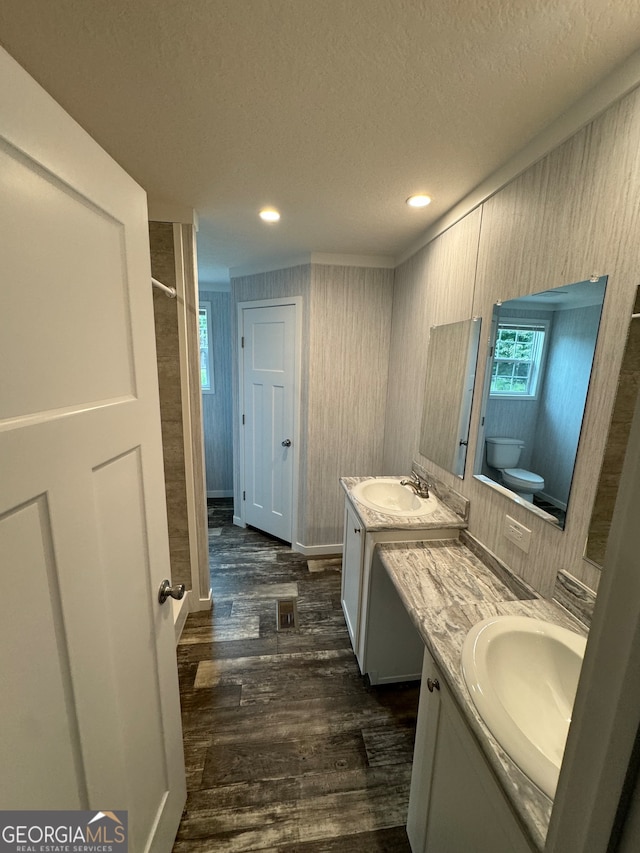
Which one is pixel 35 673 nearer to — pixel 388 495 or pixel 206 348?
pixel 388 495

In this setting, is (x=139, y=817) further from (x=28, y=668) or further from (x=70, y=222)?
(x=70, y=222)

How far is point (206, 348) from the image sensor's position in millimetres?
3791

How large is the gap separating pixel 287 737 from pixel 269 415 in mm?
2065

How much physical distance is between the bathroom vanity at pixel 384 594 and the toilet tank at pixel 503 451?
1.19 feet

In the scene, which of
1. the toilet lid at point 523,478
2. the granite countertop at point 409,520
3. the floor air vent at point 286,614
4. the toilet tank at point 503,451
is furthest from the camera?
the floor air vent at point 286,614

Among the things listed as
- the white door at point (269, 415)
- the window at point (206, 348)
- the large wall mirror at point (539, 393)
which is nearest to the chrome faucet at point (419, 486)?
the large wall mirror at point (539, 393)

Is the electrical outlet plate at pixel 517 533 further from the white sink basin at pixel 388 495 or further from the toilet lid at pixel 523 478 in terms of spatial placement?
the white sink basin at pixel 388 495

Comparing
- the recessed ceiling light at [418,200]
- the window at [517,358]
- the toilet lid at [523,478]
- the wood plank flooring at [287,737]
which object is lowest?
the wood plank flooring at [287,737]

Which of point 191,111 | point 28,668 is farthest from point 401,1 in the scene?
point 28,668

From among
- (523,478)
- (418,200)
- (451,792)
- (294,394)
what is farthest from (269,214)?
(451,792)

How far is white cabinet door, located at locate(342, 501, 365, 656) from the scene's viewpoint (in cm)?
171

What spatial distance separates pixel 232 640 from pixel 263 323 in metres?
2.27

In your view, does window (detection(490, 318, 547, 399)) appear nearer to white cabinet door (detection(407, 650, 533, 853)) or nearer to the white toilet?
the white toilet

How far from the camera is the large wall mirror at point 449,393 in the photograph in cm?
155
